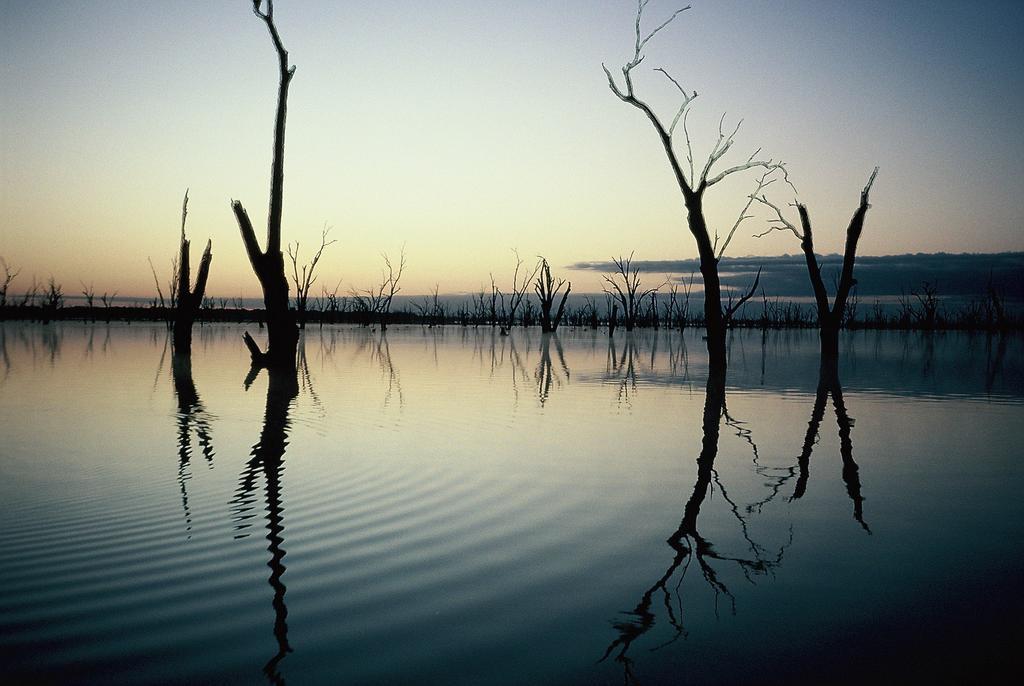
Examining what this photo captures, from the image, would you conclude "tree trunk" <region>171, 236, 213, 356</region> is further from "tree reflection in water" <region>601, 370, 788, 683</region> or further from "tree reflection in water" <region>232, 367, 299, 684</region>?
"tree reflection in water" <region>601, 370, 788, 683</region>

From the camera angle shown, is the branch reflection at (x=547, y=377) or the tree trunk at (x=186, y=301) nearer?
the branch reflection at (x=547, y=377)

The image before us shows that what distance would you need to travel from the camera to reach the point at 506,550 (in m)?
2.91

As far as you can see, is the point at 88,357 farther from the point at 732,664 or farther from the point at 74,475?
the point at 732,664

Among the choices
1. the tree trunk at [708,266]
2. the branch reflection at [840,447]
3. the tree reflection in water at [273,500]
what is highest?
the tree trunk at [708,266]

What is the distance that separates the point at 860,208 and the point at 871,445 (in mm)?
13370

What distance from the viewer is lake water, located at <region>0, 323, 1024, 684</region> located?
198 cm

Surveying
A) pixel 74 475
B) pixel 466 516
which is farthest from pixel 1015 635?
pixel 74 475

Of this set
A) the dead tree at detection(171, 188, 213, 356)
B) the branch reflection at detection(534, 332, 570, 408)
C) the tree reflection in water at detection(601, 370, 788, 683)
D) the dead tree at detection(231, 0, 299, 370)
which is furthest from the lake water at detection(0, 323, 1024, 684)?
the dead tree at detection(171, 188, 213, 356)

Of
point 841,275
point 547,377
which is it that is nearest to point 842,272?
point 841,275

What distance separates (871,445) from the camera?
5.55 metres

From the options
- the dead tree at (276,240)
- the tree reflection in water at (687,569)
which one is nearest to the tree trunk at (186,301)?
the dead tree at (276,240)

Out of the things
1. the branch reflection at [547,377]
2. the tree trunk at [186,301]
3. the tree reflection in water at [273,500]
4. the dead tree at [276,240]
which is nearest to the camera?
the tree reflection in water at [273,500]

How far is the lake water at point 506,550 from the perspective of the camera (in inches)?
77.9

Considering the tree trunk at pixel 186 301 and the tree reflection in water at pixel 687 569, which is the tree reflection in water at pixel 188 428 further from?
the tree trunk at pixel 186 301
